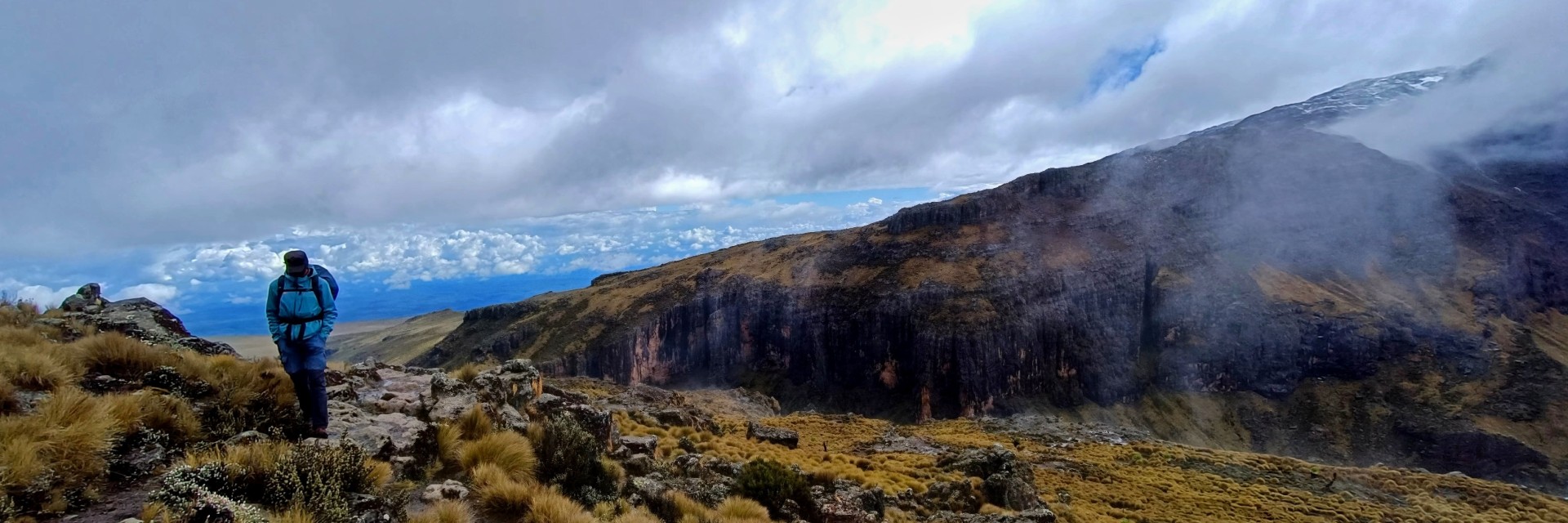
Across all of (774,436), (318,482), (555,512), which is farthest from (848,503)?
(774,436)

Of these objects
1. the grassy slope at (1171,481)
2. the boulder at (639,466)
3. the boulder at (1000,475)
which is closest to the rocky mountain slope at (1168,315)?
the grassy slope at (1171,481)

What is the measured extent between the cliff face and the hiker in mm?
73710

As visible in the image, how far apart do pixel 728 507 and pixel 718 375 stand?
79257 millimetres

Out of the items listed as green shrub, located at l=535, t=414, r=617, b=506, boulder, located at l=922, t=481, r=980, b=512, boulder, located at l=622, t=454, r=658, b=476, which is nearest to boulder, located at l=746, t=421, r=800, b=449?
boulder, located at l=922, t=481, r=980, b=512

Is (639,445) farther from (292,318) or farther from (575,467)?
(292,318)

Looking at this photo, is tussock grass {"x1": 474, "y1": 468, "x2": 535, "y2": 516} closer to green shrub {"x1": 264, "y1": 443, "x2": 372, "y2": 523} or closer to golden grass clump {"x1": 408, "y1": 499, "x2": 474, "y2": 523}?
golden grass clump {"x1": 408, "y1": 499, "x2": 474, "y2": 523}

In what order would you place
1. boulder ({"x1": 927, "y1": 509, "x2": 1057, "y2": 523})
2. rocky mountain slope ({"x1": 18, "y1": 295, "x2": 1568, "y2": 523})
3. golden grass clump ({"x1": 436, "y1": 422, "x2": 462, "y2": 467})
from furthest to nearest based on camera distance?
boulder ({"x1": 927, "y1": 509, "x2": 1057, "y2": 523}), golden grass clump ({"x1": 436, "y1": 422, "x2": 462, "y2": 467}), rocky mountain slope ({"x1": 18, "y1": 295, "x2": 1568, "y2": 523})

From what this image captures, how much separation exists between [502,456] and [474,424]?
1845mm

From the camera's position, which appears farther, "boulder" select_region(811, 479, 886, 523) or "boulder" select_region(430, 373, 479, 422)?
"boulder" select_region(811, 479, 886, 523)

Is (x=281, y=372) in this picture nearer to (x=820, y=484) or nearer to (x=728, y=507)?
(x=728, y=507)

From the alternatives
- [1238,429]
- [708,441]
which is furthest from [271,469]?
[1238,429]

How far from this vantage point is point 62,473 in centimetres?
602

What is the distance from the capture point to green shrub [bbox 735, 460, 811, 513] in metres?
11.9

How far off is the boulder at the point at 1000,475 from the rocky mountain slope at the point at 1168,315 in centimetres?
5536
